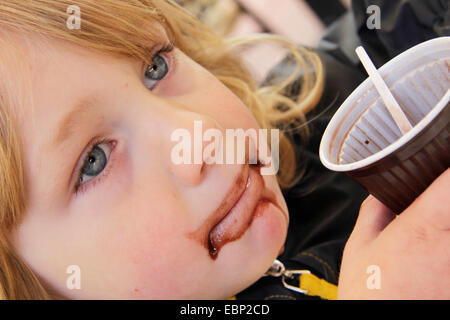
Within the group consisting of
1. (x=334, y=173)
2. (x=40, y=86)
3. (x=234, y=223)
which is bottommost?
(x=234, y=223)

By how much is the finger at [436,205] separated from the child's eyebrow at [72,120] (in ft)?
1.53

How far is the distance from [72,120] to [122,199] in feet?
0.48

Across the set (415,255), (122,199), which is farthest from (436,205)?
(122,199)

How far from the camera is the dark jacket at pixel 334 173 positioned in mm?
984

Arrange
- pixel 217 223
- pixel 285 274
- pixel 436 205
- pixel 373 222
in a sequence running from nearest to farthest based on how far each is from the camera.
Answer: pixel 436 205 < pixel 373 222 < pixel 217 223 < pixel 285 274

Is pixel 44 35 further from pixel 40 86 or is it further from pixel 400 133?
pixel 400 133

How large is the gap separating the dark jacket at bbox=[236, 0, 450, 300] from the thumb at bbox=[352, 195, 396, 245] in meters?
0.35

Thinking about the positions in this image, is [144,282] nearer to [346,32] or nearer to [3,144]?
[3,144]

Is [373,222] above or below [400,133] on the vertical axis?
below

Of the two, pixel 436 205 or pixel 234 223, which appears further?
pixel 234 223

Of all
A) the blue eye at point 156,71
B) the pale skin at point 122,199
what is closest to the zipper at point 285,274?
the pale skin at point 122,199

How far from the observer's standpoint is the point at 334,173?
1.16 meters
